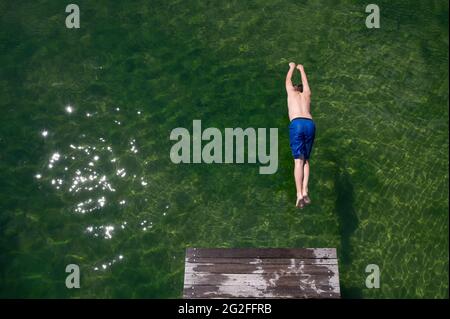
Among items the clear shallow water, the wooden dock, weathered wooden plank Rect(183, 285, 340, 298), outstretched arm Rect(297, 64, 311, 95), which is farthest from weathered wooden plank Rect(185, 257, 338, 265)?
outstretched arm Rect(297, 64, 311, 95)

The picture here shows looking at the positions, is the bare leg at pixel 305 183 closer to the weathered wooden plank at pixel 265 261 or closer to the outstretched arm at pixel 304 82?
the weathered wooden plank at pixel 265 261

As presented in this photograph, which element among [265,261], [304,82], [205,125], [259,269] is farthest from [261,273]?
[304,82]

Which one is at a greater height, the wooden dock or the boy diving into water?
the boy diving into water

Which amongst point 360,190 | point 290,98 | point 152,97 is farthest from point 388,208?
point 152,97

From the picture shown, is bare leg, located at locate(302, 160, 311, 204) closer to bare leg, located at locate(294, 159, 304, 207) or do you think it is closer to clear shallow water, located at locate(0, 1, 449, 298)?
bare leg, located at locate(294, 159, 304, 207)

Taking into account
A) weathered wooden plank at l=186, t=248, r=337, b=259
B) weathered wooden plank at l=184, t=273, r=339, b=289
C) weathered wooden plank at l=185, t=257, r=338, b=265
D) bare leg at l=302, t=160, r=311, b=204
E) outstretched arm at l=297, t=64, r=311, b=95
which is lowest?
weathered wooden plank at l=184, t=273, r=339, b=289

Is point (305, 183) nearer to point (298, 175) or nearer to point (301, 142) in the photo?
point (298, 175)

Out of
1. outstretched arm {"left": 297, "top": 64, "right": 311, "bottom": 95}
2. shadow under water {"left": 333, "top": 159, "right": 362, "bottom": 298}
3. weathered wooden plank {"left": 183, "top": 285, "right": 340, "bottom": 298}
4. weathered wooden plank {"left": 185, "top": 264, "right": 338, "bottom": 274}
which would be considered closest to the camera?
weathered wooden plank {"left": 183, "top": 285, "right": 340, "bottom": 298}

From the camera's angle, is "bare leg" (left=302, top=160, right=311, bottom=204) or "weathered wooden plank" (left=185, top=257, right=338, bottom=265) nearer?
"weathered wooden plank" (left=185, top=257, right=338, bottom=265)
